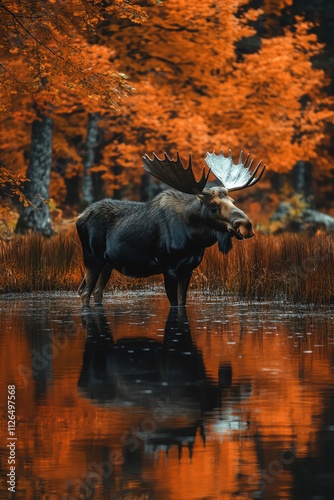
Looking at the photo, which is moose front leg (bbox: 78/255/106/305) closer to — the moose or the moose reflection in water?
the moose

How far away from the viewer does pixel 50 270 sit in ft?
66.7

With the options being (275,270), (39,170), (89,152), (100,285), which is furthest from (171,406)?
(89,152)

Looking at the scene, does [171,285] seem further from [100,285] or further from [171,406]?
[171,406]

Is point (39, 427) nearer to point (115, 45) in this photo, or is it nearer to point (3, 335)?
point (3, 335)

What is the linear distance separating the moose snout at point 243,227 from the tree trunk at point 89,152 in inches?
663

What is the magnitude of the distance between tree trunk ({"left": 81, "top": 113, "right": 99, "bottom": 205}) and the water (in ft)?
57.3

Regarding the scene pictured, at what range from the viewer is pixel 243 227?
1550 centimetres

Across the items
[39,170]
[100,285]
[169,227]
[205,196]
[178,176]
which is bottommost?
[100,285]

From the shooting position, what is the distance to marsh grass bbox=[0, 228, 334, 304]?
674 inches

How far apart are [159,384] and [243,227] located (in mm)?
5722

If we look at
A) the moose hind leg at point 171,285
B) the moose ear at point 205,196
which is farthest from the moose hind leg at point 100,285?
the moose ear at point 205,196

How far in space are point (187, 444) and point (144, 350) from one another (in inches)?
185

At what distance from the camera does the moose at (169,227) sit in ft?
52.7

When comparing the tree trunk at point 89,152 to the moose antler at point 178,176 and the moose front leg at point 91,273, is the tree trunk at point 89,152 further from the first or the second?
the moose antler at point 178,176
